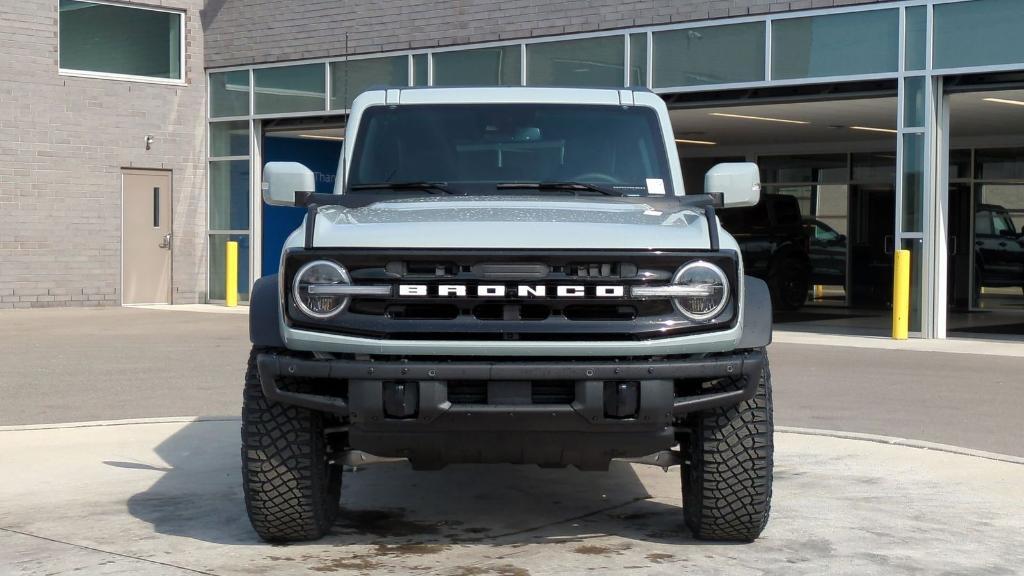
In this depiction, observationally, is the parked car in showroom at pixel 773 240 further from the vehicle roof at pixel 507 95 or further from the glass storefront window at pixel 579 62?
the vehicle roof at pixel 507 95

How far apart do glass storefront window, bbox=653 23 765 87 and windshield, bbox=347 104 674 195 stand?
39.3 feet

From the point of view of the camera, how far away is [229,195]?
24.8 meters

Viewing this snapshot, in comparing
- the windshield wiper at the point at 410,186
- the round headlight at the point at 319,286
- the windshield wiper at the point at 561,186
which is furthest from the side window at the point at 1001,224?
the round headlight at the point at 319,286

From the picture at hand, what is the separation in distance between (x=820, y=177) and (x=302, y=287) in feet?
79.9

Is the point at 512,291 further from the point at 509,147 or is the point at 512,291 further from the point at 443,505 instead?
the point at 443,505

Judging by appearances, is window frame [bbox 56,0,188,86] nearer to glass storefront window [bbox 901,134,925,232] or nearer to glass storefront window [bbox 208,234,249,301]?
glass storefront window [bbox 208,234,249,301]

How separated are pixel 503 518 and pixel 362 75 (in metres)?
17.2

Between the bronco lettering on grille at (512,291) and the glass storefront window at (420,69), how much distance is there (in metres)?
17.0

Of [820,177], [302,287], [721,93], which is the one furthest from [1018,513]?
[820,177]

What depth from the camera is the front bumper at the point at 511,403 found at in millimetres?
5016

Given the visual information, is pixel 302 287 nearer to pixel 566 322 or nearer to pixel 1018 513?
pixel 566 322

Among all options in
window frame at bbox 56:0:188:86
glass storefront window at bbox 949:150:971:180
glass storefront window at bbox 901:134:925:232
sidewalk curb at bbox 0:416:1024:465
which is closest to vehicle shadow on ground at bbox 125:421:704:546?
sidewalk curb at bbox 0:416:1024:465

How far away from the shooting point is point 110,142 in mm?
Result: 23656

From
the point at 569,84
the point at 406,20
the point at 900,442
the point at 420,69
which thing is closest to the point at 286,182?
the point at 900,442
